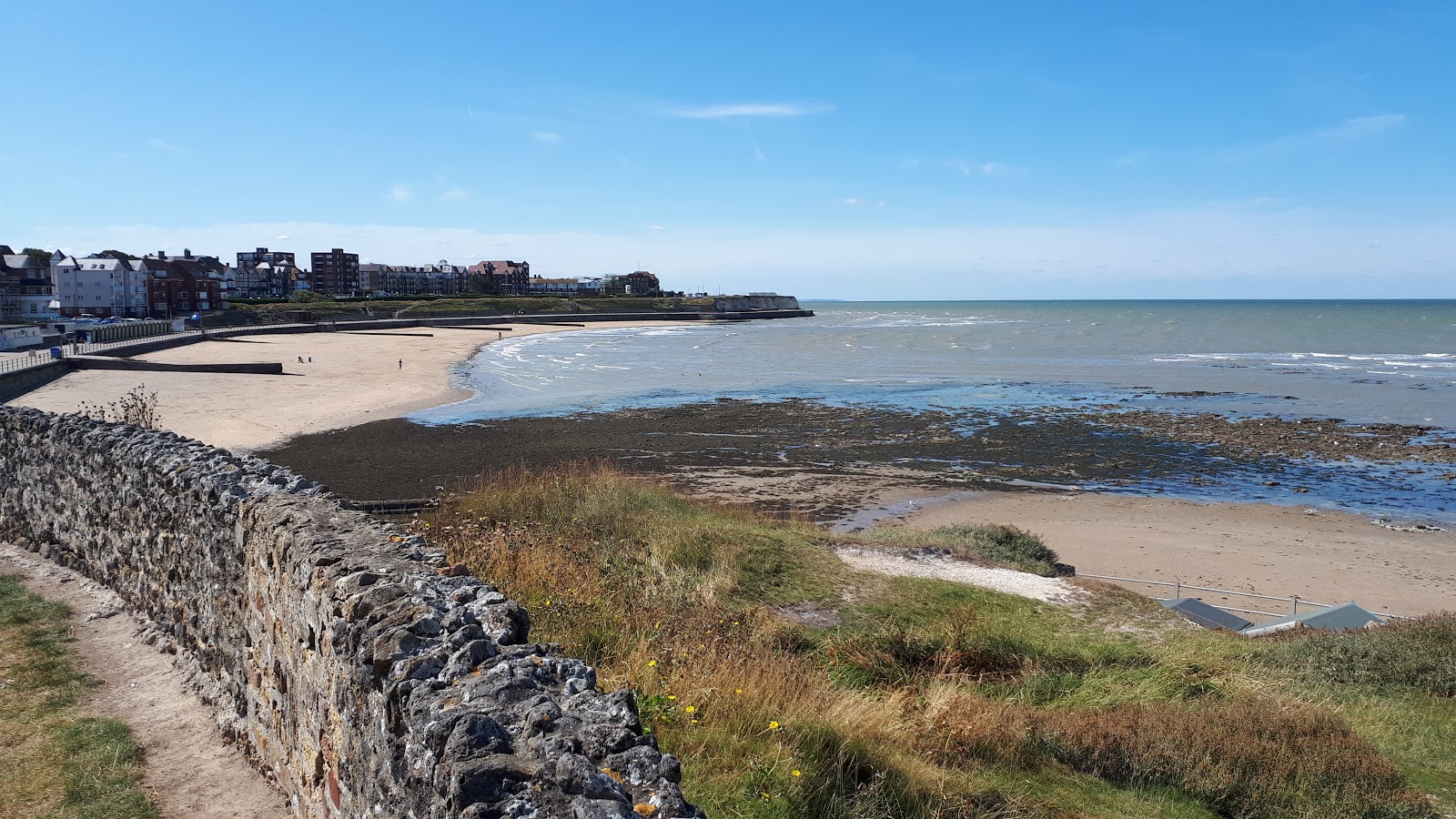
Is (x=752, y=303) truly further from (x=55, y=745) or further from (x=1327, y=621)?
(x=55, y=745)

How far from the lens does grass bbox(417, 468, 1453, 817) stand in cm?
548

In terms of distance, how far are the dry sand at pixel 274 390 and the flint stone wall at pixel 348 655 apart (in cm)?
1872

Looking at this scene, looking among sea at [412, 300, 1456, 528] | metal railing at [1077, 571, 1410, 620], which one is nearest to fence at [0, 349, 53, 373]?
sea at [412, 300, 1456, 528]

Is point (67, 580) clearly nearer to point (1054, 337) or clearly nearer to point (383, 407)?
point (383, 407)

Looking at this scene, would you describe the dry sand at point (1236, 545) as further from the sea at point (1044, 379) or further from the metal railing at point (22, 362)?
the metal railing at point (22, 362)

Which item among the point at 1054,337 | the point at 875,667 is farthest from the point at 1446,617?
the point at 1054,337

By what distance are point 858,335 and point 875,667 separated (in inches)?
4168

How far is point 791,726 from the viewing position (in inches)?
220

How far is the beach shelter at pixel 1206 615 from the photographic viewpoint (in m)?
13.0

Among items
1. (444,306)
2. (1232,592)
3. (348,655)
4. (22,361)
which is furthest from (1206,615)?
(444,306)

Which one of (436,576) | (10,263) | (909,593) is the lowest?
(909,593)

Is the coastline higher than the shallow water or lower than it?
lower

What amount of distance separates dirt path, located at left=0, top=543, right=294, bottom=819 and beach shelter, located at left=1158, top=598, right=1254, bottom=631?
471 inches

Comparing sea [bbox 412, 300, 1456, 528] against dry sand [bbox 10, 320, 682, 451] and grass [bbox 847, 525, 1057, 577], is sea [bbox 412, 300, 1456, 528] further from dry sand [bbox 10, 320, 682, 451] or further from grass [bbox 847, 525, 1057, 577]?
grass [bbox 847, 525, 1057, 577]
